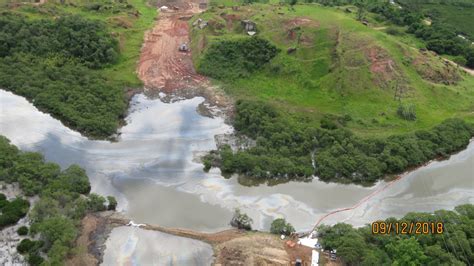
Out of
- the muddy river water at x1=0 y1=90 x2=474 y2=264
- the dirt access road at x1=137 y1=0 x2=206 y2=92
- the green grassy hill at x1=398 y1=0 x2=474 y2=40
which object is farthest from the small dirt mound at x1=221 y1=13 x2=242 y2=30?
the green grassy hill at x1=398 y1=0 x2=474 y2=40

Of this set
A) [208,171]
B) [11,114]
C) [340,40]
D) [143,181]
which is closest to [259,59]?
[340,40]

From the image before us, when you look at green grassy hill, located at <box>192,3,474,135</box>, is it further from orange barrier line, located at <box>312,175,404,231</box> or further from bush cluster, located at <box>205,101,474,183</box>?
orange barrier line, located at <box>312,175,404,231</box>

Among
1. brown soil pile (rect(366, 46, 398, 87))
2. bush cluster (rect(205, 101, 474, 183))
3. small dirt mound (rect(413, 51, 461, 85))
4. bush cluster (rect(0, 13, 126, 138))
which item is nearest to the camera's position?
bush cluster (rect(205, 101, 474, 183))

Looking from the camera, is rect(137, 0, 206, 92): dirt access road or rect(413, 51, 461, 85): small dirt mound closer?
rect(413, 51, 461, 85): small dirt mound

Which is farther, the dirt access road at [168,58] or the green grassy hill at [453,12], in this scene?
the green grassy hill at [453,12]

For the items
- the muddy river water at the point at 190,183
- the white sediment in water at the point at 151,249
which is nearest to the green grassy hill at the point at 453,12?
the muddy river water at the point at 190,183

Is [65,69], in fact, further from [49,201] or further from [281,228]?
[281,228]

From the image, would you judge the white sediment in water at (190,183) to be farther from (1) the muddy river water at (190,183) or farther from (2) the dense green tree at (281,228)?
(2) the dense green tree at (281,228)
